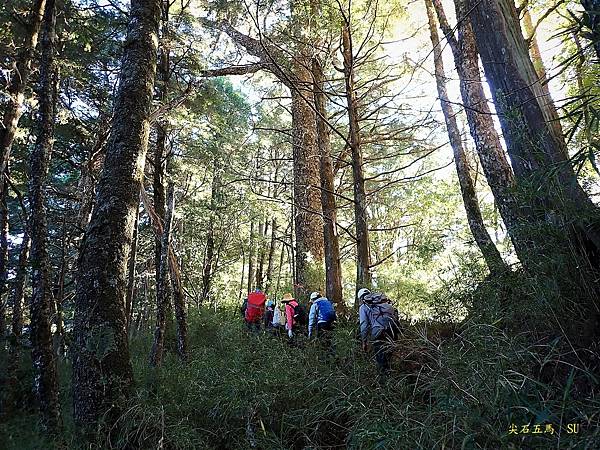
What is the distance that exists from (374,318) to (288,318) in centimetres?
395

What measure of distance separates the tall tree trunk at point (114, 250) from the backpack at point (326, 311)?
4.10 meters

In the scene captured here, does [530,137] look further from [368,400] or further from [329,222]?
[329,222]

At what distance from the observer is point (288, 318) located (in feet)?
30.5

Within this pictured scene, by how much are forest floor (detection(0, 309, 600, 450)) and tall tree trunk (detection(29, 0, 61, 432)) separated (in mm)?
517

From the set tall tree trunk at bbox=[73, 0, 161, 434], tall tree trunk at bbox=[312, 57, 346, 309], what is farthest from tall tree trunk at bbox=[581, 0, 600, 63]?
tall tree trunk at bbox=[312, 57, 346, 309]

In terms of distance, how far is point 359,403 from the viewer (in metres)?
2.93

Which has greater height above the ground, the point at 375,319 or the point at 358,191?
the point at 358,191

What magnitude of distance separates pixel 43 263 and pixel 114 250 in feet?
9.44

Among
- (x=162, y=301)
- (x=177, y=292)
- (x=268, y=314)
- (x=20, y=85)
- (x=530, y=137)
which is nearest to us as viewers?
(x=530, y=137)

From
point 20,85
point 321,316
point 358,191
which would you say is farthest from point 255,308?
point 20,85

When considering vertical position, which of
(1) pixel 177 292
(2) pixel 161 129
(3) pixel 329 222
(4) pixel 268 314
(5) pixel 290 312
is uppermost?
(2) pixel 161 129

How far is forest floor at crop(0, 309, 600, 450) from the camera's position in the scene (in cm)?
184

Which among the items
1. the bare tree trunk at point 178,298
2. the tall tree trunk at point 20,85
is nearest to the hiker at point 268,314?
the bare tree trunk at point 178,298

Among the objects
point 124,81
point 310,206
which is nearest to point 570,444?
point 124,81
